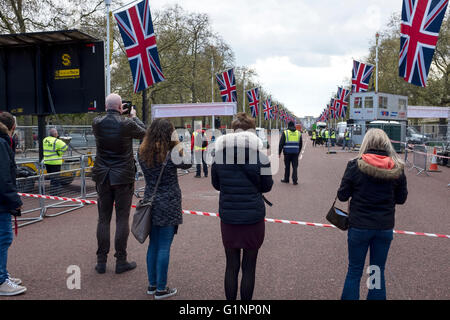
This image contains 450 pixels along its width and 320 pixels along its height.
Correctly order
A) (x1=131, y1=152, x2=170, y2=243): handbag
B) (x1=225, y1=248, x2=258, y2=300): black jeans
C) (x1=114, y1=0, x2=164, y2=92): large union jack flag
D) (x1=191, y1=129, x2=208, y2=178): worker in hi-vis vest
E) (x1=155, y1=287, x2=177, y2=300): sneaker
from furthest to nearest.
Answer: (x1=191, y1=129, x2=208, y2=178): worker in hi-vis vest → (x1=114, y1=0, x2=164, y2=92): large union jack flag → (x1=155, y1=287, x2=177, y2=300): sneaker → (x1=131, y1=152, x2=170, y2=243): handbag → (x1=225, y1=248, x2=258, y2=300): black jeans

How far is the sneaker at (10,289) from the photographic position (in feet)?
13.5

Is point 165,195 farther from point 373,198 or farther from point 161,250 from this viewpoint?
point 373,198

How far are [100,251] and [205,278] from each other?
4.29ft

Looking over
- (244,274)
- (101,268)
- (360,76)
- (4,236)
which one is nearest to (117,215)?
(101,268)

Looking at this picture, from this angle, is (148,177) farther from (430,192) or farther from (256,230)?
(430,192)

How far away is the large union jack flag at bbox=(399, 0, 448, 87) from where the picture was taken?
11635 mm

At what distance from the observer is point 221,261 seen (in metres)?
5.14

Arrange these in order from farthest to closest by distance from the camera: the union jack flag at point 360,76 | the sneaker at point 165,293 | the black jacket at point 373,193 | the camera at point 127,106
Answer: the union jack flag at point 360,76 < the camera at point 127,106 < the sneaker at point 165,293 < the black jacket at point 373,193

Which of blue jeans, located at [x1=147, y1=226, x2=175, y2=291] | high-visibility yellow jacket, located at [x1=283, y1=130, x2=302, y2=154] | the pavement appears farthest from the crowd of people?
high-visibility yellow jacket, located at [x1=283, y1=130, x2=302, y2=154]

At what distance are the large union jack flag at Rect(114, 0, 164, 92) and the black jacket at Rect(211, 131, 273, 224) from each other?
33.4 ft

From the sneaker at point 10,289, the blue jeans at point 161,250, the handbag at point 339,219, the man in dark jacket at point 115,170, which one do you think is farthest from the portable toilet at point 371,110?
the sneaker at point 10,289

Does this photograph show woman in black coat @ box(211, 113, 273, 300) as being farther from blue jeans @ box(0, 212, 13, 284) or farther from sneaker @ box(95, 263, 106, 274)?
blue jeans @ box(0, 212, 13, 284)

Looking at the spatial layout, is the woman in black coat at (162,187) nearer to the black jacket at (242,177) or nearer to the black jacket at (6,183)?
the black jacket at (242,177)
